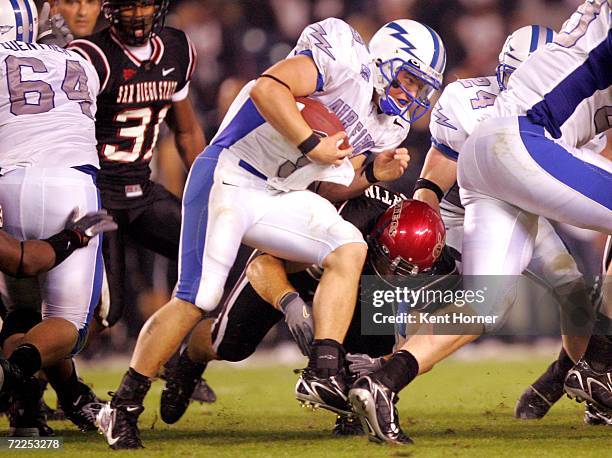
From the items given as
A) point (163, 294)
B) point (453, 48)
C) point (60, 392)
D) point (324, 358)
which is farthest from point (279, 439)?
point (453, 48)

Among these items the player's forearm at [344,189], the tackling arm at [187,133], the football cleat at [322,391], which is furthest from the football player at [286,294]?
the tackling arm at [187,133]

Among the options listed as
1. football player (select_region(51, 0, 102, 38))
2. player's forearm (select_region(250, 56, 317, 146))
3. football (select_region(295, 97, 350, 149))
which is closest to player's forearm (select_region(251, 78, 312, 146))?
player's forearm (select_region(250, 56, 317, 146))

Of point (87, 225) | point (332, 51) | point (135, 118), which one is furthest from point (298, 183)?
point (135, 118)

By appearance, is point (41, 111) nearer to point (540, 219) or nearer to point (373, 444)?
point (373, 444)

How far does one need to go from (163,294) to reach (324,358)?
2.97 metres

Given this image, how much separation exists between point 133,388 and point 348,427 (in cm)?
73

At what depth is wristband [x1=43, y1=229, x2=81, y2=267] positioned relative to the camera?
328 cm

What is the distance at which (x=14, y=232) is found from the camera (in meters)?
3.39

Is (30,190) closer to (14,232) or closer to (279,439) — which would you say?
(14,232)

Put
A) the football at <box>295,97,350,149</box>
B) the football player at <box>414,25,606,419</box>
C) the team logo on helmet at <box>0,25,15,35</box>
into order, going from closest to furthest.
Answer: the football at <box>295,97,350,149</box>, the football player at <box>414,25,606,419</box>, the team logo on helmet at <box>0,25,15,35</box>

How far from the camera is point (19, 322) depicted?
357 cm

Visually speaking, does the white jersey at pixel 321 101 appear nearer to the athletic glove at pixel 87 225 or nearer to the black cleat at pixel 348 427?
the athletic glove at pixel 87 225

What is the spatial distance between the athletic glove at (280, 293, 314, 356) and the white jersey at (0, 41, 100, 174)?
84 cm

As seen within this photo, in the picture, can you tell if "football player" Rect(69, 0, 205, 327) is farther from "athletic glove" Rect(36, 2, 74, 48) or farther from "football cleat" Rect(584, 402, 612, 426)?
"football cleat" Rect(584, 402, 612, 426)
